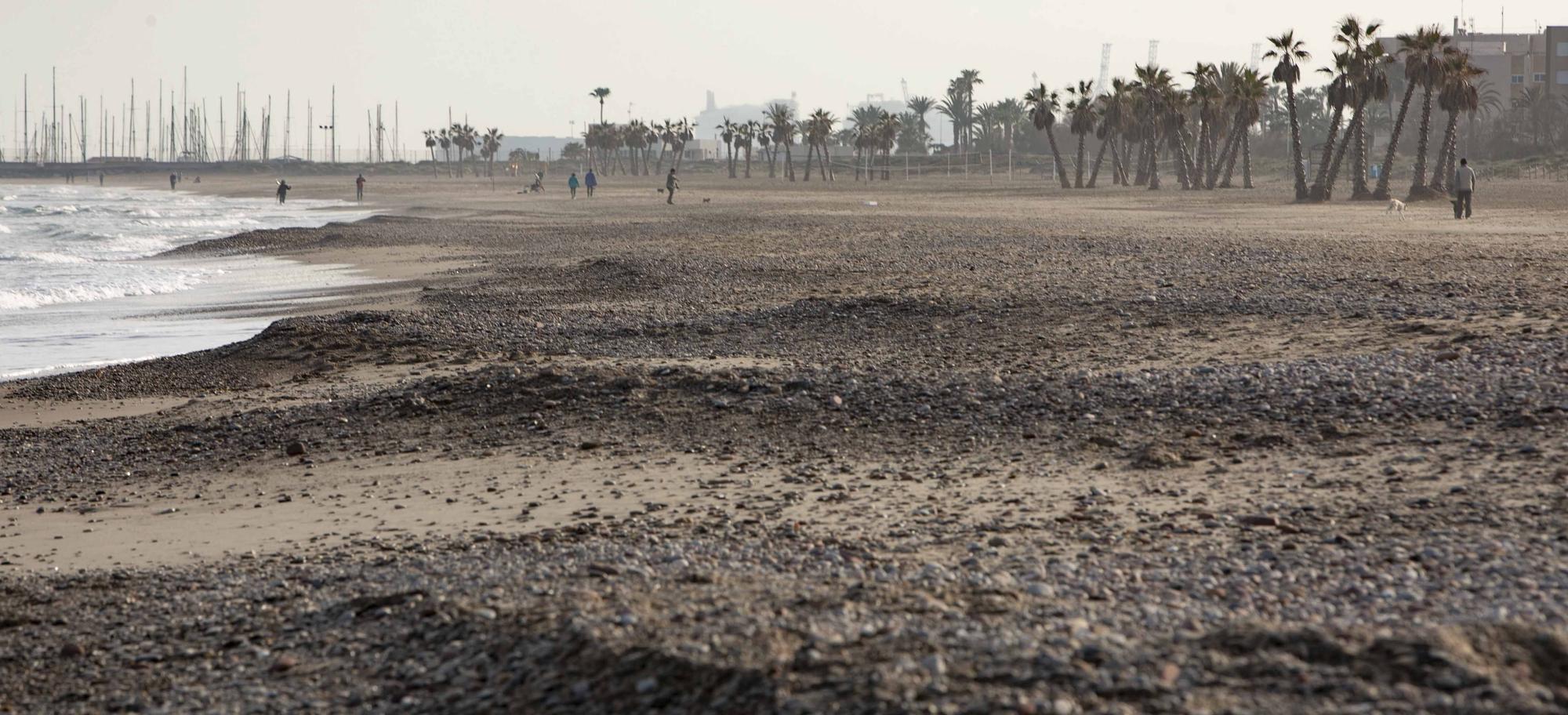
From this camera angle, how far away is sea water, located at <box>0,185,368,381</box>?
16453 mm

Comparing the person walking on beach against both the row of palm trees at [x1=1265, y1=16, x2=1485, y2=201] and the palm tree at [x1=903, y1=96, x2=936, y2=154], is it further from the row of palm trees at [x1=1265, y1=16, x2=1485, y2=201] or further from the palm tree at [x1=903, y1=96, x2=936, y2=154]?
the palm tree at [x1=903, y1=96, x2=936, y2=154]

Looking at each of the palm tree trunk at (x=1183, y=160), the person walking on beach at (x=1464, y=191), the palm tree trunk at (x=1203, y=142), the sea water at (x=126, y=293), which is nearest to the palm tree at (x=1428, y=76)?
the person walking on beach at (x=1464, y=191)

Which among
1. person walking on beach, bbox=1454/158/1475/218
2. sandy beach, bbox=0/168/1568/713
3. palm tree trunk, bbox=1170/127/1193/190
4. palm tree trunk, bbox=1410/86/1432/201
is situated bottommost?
sandy beach, bbox=0/168/1568/713

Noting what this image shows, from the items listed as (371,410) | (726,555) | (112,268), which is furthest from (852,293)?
(112,268)

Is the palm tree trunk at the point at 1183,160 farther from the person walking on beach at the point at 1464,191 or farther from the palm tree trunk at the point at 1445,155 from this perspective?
the person walking on beach at the point at 1464,191

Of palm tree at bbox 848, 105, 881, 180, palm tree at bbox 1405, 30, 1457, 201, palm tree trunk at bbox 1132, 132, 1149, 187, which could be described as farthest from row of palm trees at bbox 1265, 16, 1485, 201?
palm tree at bbox 848, 105, 881, 180

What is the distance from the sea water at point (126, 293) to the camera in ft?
54.0

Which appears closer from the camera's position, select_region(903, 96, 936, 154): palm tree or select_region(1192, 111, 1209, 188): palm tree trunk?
select_region(1192, 111, 1209, 188): palm tree trunk

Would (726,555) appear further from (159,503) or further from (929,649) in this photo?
(159,503)

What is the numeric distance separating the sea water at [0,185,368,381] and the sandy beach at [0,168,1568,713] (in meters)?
2.15

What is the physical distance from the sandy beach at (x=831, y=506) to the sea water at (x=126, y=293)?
7.07 feet

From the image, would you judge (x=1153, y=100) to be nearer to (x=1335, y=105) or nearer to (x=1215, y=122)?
(x=1215, y=122)

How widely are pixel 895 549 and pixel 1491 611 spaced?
2445 mm

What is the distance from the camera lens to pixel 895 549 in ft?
20.8
